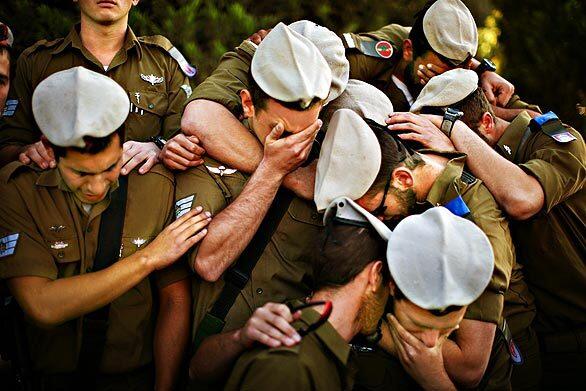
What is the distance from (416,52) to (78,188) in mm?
2279

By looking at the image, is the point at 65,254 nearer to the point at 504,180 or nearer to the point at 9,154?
the point at 9,154

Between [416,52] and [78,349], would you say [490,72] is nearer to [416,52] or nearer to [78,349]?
[416,52]

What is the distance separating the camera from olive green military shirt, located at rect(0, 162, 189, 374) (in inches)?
119

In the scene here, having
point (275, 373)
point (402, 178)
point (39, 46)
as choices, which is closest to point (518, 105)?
point (402, 178)

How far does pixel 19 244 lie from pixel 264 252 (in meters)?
1.13

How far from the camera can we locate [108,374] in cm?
325

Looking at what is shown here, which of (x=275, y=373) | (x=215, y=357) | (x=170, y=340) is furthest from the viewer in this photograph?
(x=170, y=340)

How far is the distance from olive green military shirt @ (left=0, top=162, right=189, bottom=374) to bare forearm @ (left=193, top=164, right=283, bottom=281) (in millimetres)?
237

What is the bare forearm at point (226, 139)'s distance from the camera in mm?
3430

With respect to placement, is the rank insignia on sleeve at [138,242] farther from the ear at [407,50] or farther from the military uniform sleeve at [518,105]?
the military uniform sleeve at [518,105]

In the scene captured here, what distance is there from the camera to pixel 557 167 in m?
3.50

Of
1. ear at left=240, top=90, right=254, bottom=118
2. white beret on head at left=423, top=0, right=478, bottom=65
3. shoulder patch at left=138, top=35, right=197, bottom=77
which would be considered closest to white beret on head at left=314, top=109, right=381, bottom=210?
ear at left=240, top=90, right=254, bottom=118

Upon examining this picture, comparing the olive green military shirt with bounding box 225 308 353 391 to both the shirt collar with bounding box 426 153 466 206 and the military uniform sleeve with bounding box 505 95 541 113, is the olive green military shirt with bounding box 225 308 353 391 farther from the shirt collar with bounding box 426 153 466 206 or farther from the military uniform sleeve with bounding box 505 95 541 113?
the military uniform sleeve with bounding box 505 95 541 113

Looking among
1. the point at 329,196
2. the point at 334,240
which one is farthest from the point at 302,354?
the point at 329,196
